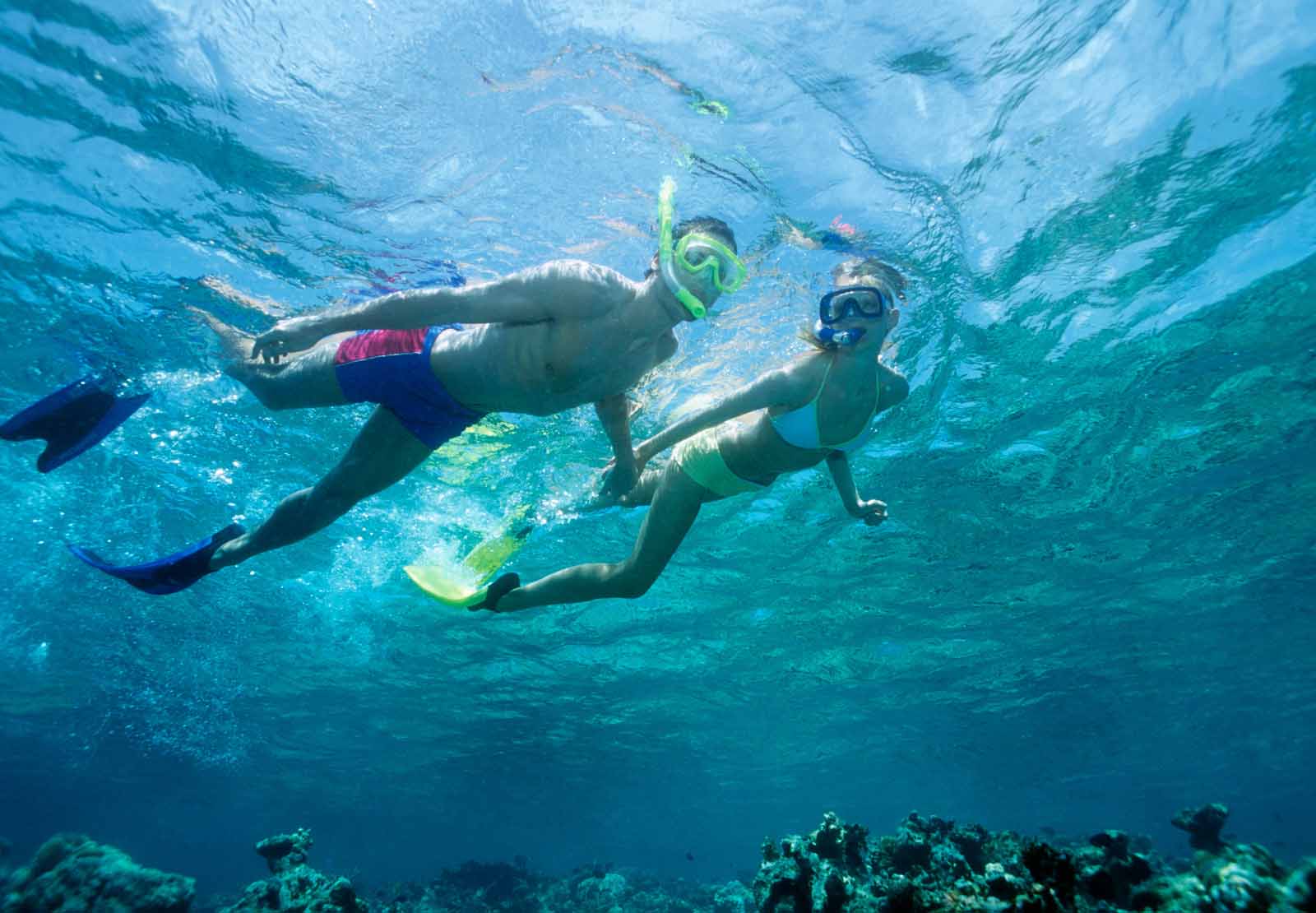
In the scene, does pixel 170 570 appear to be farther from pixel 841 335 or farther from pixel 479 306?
pixel 841 335

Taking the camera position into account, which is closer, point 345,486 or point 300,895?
point 345,486

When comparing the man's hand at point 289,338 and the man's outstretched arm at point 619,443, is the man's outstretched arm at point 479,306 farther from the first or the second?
the man's outstretched arm at point 619,443

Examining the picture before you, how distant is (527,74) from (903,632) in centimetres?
2207

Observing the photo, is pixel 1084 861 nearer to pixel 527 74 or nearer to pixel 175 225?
pixel 527 74

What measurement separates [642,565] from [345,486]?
112 inches

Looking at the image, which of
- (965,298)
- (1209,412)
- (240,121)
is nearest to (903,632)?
(1209,412)

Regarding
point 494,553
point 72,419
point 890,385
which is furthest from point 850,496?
point 72,419

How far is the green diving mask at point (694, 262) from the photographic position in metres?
4.47

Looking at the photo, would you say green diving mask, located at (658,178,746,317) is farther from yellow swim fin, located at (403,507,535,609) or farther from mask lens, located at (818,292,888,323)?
yellow swim fin, located at (403,507,535,609)

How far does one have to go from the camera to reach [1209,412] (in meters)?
12.1

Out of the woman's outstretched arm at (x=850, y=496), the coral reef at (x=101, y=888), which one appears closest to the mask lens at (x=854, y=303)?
the woman's outstretched arm at (x=850, y=496)

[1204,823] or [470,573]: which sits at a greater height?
[470,573]

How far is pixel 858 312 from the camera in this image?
17.2 feet

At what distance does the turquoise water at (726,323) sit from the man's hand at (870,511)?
379cm
